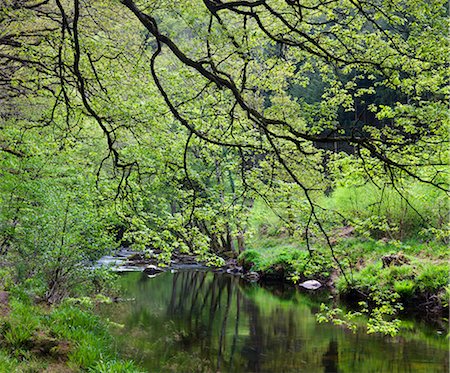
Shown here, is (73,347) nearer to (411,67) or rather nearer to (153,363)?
(153,363)

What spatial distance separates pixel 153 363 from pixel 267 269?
36.3ft

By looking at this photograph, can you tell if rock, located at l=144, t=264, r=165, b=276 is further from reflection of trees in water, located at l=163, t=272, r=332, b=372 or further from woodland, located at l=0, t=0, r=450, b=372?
woodland, located at l=0, t=0, r=450, b=372

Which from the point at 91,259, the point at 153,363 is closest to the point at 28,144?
the point at 91,259

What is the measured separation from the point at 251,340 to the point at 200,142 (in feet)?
19.7

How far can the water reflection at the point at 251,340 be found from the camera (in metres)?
9.02

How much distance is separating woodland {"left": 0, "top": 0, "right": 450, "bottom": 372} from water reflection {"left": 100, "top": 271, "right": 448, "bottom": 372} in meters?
1.09

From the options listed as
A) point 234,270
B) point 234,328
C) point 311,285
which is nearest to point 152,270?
point 234,270

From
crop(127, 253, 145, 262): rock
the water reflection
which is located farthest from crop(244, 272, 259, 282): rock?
crop(127, 253, 145, 262): rock

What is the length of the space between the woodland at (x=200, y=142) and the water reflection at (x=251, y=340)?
109 centimetres

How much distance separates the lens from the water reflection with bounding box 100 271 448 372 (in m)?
9.02

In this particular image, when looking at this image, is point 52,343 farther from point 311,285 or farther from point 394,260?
point 311,285

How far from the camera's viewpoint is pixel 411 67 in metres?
5.27

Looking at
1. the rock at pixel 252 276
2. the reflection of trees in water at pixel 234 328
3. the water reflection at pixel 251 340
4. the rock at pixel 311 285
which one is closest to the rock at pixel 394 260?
the water reflection at pixel 251 340

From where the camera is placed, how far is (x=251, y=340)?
10805 millimetres
